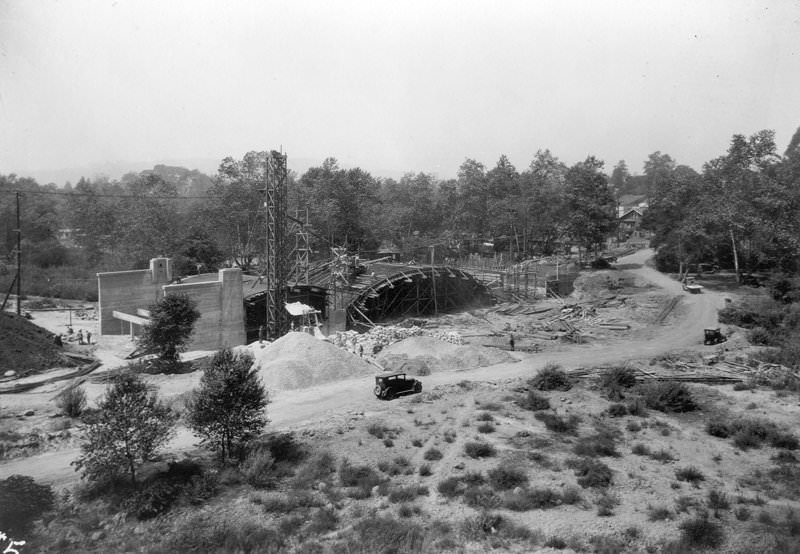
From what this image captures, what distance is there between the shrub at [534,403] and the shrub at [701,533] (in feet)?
28.8

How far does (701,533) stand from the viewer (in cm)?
1337

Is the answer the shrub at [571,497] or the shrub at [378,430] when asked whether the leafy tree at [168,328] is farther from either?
the shrub at [571,497]

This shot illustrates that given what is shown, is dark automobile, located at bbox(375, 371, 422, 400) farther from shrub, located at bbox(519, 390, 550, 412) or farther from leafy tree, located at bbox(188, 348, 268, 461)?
leafy tree, located at bbox(188, 348, 268, 461)

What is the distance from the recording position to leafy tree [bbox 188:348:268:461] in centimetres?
1688

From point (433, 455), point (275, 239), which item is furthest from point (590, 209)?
point (433, 455)

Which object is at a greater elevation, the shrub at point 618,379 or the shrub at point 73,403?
the shrub at point 73,403

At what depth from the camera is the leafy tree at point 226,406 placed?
1688 cm

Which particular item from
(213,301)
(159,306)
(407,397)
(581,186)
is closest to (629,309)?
(581,186)

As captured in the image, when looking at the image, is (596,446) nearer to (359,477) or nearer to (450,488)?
(450,488)

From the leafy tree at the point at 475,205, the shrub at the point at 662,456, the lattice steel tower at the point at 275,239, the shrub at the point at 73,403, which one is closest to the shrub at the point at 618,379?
the shrub at the point at 662,456

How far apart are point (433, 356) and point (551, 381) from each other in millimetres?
6361

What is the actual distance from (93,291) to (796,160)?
65.1 m

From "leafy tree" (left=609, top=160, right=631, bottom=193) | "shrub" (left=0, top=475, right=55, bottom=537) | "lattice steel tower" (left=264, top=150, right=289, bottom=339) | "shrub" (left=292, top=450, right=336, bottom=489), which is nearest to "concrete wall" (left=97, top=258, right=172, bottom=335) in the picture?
"lattice steel tower" (left=264, top=150, right=289, bottom=339)

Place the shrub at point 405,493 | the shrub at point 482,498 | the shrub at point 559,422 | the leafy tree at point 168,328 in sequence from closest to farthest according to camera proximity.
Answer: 1. the shrub at point 482,498
2. the shrub at point 405,493
3. the shrub at point 559,422
4. the leafy tree at point 168,328
